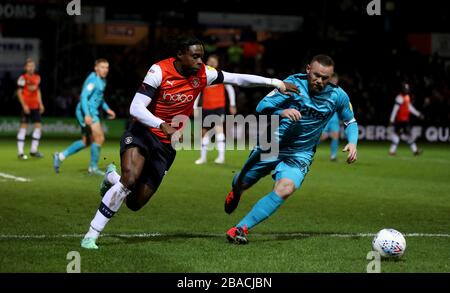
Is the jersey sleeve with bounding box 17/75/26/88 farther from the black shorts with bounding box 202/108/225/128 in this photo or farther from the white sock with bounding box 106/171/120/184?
the white sock with bounding box 106/171/120/184

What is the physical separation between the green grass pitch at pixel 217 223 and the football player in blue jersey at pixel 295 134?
379 millimetres

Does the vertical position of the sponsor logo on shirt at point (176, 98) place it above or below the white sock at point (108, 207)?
above

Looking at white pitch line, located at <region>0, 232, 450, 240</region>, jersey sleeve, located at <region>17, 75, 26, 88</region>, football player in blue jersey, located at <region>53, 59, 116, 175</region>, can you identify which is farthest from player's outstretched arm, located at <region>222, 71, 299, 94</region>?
jersey sleeve, located at <region>17, 75, 26, 88</region>

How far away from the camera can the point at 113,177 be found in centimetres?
841

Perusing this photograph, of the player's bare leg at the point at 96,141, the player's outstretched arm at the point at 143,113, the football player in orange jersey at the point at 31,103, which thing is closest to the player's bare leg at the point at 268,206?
the player's outstretched arm at the point at 143,113

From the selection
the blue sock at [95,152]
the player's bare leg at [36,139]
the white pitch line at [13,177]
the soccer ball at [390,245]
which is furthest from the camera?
the player's bare leg at [36,139]

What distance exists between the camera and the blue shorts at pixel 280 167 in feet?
27.5

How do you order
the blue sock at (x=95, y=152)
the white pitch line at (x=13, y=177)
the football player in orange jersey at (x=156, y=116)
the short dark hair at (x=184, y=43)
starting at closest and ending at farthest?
the football player in orange jersey at (x=156, y=116) → the short dark hair at (x=184, y=43) → the white pitch line at (x=13, y=177) → the blue sock at (x=95, y=152)

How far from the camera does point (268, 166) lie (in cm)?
870

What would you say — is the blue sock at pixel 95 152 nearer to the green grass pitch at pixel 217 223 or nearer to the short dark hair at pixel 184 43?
the green grass pitch at pixel 217 223

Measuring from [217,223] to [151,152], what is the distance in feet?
6.50

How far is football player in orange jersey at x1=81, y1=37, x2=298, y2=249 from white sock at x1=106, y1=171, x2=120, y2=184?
0.02m

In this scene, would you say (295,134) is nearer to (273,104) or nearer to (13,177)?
(273,104)

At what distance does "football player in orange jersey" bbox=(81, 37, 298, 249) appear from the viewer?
773 cm
